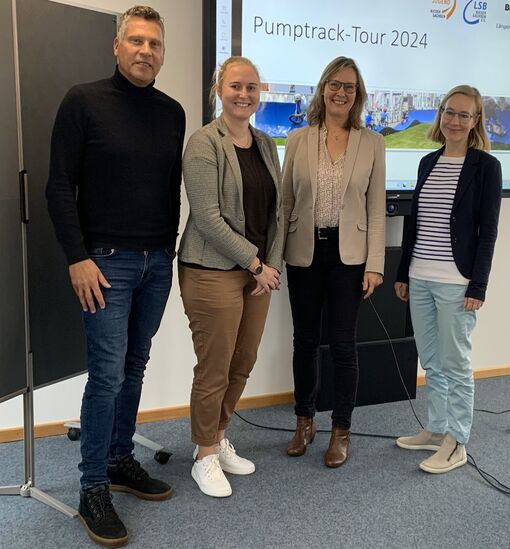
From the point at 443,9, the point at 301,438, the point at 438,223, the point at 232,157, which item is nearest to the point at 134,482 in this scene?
the point at 301,438

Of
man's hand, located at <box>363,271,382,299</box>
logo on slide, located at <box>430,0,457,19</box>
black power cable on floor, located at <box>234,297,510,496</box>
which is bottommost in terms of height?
black power cable on floor, located at <box>234,297,510,496</box>

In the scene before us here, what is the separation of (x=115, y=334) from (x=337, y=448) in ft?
3.62

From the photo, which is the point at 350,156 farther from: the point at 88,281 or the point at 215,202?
the point at 88,281

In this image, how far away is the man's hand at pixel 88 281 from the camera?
1729 mm

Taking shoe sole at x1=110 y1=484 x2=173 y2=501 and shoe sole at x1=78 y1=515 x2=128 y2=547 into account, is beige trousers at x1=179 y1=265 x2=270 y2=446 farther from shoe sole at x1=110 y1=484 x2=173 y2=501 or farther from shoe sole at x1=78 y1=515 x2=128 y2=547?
shoe sole at x1=78 y1=515 x2=128 y2=547

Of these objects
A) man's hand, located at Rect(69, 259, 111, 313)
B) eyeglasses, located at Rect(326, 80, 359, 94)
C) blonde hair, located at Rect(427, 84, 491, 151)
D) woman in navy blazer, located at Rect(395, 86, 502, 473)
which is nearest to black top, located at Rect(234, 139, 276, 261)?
eyeglasses, located at Rect(326, 80, 359, 94)

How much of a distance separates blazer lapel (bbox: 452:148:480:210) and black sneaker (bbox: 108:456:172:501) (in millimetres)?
1479

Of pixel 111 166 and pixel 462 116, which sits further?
pixel 462 116

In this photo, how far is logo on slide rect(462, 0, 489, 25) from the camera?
3025 millimetres

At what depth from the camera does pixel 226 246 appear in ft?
6.45

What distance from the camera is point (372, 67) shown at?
2.89 m

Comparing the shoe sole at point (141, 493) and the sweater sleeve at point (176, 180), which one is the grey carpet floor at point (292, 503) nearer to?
the shoe sole at point (141, 493)

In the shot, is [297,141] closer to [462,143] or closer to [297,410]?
[462,143]

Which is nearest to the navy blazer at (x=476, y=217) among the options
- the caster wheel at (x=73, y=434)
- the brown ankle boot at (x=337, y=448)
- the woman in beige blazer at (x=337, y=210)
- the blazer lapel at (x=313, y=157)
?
the woman in beige blazer at (x=337, y=210)
